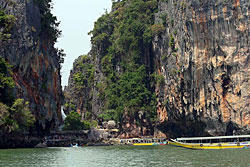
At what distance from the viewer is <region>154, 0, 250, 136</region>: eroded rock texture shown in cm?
4719

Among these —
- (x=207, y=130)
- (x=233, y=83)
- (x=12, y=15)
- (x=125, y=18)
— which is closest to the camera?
(x=12, y=15)

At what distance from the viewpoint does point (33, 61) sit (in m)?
49.6

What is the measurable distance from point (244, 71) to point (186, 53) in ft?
27.6

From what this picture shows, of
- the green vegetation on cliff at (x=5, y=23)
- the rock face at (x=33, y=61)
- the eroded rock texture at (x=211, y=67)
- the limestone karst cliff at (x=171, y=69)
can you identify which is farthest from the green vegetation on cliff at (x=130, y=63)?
the green vegetation on cliff at (x=5, y=23)

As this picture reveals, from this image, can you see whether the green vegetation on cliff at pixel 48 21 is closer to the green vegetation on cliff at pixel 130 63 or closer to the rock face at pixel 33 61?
the rock face at pixel 33 61

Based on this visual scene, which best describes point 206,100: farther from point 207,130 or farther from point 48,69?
point 48,69

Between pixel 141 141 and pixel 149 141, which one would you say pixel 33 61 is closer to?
pixel 141 141

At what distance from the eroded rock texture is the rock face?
17.4 metres

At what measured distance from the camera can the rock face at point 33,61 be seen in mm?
45438

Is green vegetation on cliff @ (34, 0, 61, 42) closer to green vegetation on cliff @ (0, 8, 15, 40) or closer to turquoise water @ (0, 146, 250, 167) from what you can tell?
green vegetation on cliff @ (0, 8, 15, 40)

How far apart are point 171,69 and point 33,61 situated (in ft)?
64.4

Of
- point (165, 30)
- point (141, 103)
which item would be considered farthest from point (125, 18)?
point (141, 103)

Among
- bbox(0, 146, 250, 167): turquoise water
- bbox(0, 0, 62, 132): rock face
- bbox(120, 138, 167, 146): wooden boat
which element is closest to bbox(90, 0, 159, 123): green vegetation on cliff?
bbox(120, 138, 167, 146): wooden boat

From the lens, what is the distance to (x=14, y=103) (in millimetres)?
40531
